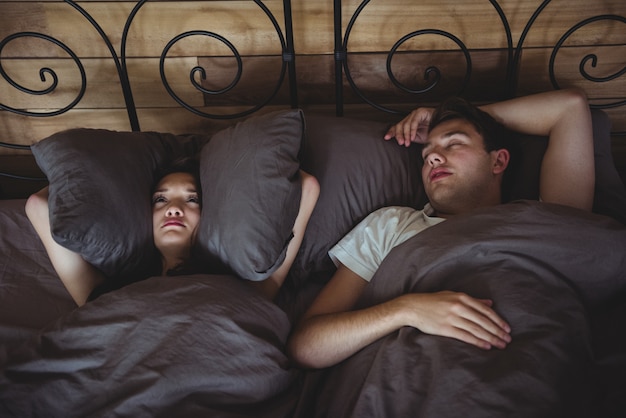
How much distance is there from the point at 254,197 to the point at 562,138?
2.63 feet

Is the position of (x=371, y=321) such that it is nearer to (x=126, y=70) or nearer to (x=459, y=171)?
(x=459, y=171)

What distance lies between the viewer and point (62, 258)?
109 cm

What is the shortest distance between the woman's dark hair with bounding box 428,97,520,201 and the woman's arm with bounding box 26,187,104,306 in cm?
97

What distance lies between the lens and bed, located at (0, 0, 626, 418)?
2.69 ft

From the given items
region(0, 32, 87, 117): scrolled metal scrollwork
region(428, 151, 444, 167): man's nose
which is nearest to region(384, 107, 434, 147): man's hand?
region(428, 151, 444, 167): man's nose

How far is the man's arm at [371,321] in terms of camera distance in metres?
0.85

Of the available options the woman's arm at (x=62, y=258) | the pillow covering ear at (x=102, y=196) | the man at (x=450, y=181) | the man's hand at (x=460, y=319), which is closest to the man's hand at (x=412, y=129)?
the man at (x=450, y=181)

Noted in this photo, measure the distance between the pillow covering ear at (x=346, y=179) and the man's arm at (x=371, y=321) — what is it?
128 mm

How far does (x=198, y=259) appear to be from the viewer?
44.0 inches

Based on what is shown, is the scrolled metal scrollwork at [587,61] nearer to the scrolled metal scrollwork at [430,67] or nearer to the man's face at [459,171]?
the scrolled metal scrollwork at [430,67]

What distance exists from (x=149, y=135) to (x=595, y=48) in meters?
1.44

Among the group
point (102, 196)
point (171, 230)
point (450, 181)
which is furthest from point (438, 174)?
point (102, 196)

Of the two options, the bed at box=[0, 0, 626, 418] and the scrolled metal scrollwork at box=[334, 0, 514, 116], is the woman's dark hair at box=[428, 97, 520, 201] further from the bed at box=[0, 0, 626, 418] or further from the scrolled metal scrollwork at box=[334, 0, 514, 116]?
the scrolled metal scrollwork at box=[334, 0, 514, 116]

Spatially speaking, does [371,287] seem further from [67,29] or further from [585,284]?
[67,29]
